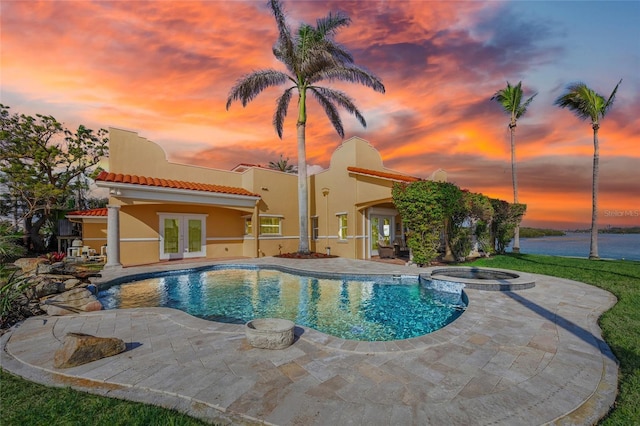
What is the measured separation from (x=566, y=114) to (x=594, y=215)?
6.53 metres

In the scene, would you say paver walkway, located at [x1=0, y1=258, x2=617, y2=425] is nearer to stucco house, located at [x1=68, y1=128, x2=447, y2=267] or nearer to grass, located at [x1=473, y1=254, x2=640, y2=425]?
grass, located at [x1=473, y1=254, x2=640, y2=425]

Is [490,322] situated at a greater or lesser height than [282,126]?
lesser

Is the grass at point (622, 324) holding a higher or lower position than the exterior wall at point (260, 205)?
lower

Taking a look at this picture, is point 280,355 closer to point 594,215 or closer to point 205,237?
point 205,237

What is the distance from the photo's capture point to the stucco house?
45.1 feet

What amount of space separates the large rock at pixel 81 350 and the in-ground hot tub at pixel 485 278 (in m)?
8.37

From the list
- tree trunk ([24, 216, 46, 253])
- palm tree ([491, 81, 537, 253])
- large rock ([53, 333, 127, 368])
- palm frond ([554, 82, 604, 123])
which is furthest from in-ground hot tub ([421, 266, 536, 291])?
tree trunk ([24, 216, 46, 253])

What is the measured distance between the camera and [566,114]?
56.0ft

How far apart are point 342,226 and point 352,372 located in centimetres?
1370

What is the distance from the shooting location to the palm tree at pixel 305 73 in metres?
15.1

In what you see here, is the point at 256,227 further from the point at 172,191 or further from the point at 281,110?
the point at 281,110

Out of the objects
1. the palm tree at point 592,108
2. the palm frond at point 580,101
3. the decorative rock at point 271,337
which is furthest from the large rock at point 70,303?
the palm frond at point 580,101

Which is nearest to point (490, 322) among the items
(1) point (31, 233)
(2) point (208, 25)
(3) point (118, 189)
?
(2) point (208, 25)

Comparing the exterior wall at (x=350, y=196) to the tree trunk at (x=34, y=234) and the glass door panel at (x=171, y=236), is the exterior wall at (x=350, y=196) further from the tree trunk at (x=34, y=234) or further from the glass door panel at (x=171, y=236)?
the tree trunk at (x=34, y=234)
